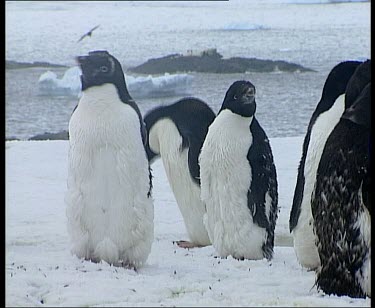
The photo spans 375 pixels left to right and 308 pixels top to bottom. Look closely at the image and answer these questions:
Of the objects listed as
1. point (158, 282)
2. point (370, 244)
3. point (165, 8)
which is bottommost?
point (158, 282)

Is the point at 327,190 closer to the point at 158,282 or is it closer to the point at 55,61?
the point at 158,282

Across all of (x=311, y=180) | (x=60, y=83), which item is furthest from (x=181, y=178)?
(x=60, y=83)

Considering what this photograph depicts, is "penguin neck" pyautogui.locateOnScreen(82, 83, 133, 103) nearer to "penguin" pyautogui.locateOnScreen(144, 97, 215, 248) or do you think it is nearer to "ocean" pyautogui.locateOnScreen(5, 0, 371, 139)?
"penguin" pyautogui.locateOnScreen(144, 97, 215, 248)

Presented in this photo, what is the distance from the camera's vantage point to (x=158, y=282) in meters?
2.76

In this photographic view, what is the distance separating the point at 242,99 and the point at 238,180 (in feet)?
1.00

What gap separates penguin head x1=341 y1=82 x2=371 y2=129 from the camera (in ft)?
8.16

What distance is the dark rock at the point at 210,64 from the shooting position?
17.4 feet

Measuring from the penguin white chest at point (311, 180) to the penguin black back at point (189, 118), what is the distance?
814mm

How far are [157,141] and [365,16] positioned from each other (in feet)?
6.29

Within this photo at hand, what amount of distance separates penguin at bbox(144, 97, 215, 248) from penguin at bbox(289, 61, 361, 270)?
0.74 meters

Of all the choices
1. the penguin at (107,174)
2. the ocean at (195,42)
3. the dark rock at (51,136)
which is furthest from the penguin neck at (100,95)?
the dark rock at (51,136)

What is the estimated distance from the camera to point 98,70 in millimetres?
3102

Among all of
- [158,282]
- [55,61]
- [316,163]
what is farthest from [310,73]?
[158,282]

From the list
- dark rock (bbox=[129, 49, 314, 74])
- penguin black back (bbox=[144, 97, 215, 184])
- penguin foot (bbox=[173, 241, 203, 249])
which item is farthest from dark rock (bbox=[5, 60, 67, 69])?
penguin foot (bbox=[173, 241, 203, 249])
